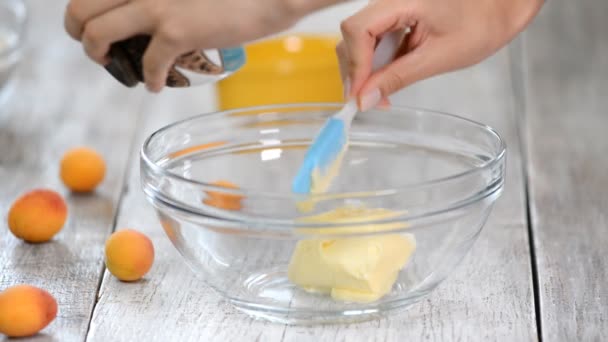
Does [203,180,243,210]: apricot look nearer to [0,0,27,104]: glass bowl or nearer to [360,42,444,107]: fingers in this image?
[360,42,444,107]: fingers

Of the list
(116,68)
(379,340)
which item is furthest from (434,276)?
(116,68)

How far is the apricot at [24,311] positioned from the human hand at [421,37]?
0.39 m

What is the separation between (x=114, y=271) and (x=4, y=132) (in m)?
0.68

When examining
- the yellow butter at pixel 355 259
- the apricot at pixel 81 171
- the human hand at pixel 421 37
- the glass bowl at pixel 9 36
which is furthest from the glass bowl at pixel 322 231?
the glass bowl at pixel 9 36

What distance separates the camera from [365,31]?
40.9 inches

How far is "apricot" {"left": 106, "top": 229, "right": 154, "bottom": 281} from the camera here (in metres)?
1.15

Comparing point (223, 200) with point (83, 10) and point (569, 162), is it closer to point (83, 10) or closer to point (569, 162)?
point (83, 10)

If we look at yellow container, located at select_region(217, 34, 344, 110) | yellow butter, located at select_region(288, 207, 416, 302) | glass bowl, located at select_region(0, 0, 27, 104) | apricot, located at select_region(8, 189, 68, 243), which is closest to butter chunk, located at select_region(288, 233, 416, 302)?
yellow butter, located at select_region(288, 207, 416, 302)

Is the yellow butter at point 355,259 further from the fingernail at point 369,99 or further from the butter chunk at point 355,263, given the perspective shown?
the fingernail at point 369,99

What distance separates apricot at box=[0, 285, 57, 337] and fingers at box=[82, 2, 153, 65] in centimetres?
27

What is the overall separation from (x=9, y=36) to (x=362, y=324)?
1.10 m

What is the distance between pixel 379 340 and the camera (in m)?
1.02

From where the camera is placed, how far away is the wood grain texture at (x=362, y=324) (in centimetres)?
103

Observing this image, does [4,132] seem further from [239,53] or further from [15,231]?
[239,53]
